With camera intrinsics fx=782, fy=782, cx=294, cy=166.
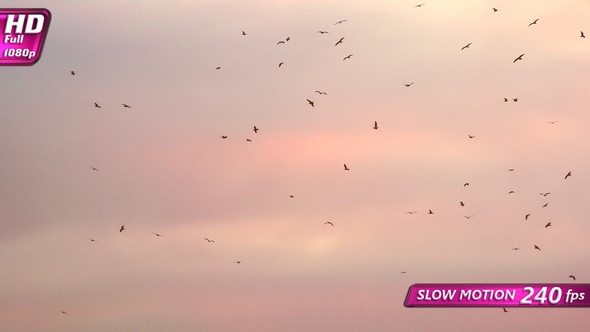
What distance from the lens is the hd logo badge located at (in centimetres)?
2736

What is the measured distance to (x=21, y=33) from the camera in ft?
90.3

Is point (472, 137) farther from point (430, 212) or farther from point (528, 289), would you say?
point (528, 289)

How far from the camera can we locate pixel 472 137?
29.9 meters

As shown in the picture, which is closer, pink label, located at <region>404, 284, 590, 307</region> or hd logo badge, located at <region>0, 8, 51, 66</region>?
hd logo badge, located at <region>0, 8, 51, 66</region>

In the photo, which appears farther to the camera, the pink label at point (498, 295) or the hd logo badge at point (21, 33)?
the pink label at point (498, 295)

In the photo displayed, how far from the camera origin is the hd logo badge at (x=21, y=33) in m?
27.4

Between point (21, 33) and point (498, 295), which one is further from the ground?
point (21, 33)

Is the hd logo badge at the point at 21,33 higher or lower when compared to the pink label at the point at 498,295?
higher

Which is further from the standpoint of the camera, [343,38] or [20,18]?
[343,38]

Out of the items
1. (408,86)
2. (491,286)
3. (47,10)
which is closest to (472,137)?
(408,86)

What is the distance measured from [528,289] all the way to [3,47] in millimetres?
21646

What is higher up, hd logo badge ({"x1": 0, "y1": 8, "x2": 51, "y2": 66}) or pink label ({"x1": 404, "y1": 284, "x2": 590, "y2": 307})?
hd logo badge ({"x1": 0, "y1": 8, "x2": 51, "y2": 66})

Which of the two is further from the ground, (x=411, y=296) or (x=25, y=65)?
(x=25, y=65)

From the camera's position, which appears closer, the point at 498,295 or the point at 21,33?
the point at 21,33
